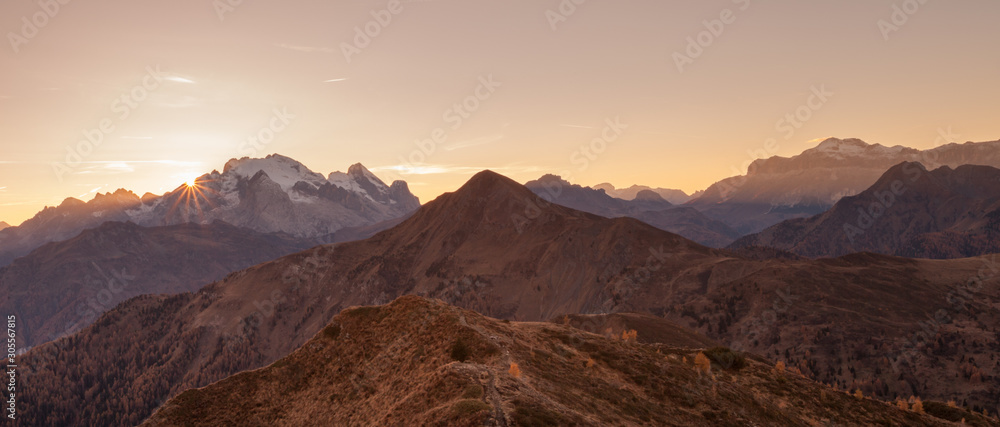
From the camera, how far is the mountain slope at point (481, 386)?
62.5 ft

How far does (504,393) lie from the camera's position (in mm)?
18047

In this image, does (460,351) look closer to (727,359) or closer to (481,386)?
(481,386)

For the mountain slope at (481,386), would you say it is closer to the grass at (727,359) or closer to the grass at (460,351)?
the grass at (460,351)

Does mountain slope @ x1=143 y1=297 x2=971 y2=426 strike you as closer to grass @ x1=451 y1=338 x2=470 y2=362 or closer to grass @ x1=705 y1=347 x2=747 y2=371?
grass @ x1=451 y1=338 x2=470 y2=362

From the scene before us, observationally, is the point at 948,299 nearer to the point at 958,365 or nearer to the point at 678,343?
the point at 958,365

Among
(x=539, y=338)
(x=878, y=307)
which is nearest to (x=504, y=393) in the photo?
(x=539, y=338)

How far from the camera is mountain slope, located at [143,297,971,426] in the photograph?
62.5 ft

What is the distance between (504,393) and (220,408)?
54.6 feet

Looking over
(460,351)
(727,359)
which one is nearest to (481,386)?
(460,351)

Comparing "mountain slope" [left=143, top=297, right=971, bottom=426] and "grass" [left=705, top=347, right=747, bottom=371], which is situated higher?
"mountain slope" [left=143, top=297, right=971, bottom=426]

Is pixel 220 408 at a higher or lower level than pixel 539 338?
lower

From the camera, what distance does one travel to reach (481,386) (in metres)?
18.2

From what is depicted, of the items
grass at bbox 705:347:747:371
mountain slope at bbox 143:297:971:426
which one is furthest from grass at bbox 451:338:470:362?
grass at bbox 705:347:747:371

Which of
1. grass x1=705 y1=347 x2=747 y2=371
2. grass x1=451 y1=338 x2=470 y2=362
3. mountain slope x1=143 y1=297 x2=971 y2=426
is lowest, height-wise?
grass x1=705 y1=347 x2=747 y2=371
